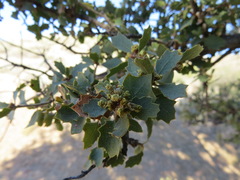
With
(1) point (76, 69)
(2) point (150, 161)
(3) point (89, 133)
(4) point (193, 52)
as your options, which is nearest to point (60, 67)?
(1) point (76, 69)

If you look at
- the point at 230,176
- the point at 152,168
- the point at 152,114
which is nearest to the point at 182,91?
the point at 152,114

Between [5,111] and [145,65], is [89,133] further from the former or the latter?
[5,111]

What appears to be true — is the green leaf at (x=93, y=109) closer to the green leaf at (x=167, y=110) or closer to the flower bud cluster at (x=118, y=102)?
the flower bud cluster at (x=118, y=102)

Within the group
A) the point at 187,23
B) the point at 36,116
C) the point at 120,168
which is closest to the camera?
the point at 36,116

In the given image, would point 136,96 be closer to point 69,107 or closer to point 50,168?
point 69,107

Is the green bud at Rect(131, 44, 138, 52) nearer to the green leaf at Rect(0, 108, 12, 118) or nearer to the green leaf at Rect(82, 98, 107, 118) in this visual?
the green leaf at Rect(82, 98, 107, 118)

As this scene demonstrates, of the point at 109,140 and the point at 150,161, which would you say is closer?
the point at 109,140

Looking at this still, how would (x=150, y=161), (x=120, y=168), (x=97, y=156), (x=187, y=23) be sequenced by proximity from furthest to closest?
(x=150, y=161), (x=120, y=168), (x=187, y=23), (x=97, y=156)

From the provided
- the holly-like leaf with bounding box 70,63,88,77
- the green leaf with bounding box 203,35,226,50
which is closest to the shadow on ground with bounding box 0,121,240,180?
the green leaf with bounding box 203,35,226,50
